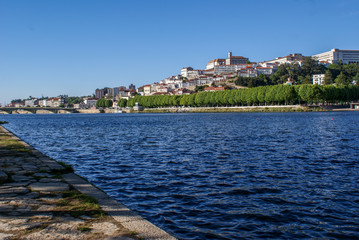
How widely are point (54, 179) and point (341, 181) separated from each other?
32.0 ft

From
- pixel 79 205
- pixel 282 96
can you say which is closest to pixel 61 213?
pixel 79 205

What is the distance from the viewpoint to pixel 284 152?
19516 mm

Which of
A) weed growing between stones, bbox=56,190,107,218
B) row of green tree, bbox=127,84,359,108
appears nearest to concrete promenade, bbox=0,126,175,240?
weed growing between stones, bbox=56,190,107,218

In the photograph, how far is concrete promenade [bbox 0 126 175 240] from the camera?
498 cm

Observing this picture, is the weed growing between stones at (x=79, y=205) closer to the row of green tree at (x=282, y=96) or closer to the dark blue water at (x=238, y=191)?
the dark blue water at (x=238, y=191)

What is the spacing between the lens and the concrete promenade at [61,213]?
4.98m

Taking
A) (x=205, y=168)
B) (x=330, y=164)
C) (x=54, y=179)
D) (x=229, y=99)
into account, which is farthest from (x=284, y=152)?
(x=229, y=99)

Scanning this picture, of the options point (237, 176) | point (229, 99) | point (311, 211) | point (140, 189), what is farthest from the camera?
point (229, 99)

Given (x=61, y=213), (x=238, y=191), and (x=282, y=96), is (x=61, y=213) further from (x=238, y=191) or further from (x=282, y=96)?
(x=282, y=96)

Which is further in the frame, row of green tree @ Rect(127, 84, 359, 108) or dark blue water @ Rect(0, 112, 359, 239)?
row of green tree @ Rect(127, 84, 359, 108)

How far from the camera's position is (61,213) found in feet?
19.5

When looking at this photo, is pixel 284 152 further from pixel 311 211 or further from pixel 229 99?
pixel 229 99

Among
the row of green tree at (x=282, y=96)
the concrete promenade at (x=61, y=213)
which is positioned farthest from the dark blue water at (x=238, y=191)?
the row of green tree at (x=282, y=96)

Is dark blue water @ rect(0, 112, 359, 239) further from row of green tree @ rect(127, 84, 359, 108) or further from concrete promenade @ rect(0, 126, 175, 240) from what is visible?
row of green tree @ rect(127, 84, 359, 108)
